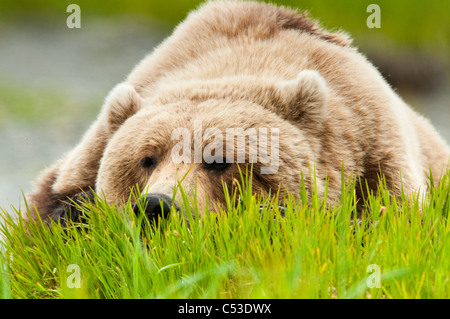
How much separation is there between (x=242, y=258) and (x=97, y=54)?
13.6 m

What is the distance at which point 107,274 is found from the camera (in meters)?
3.04

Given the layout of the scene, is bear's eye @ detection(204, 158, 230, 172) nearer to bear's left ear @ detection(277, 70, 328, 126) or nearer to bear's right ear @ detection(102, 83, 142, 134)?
bear's left ear @ detection(277, 70, 328, 126)

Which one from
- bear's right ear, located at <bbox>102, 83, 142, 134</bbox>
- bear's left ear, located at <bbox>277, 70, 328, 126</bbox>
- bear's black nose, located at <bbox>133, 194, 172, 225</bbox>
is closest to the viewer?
bear's black nose, located at <bbox>133, 194, 172, 225</bbox>

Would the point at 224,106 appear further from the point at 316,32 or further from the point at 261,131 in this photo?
the point at 316,32

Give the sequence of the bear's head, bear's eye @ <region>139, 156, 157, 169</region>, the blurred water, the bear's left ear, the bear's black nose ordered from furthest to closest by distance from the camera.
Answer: the blurred water < the bear's left ear < bear's eye @ <region>139, 156, 157, 169</region> < the bear's head < the bear's black nose

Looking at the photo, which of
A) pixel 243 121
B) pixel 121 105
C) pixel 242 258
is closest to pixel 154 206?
pixel 242 258

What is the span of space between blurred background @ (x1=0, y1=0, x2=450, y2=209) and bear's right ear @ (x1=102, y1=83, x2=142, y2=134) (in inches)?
193

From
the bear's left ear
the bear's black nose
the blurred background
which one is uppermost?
the blurred background

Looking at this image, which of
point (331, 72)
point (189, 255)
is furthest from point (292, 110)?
point (189, 255)

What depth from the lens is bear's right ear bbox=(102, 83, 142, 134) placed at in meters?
4.47

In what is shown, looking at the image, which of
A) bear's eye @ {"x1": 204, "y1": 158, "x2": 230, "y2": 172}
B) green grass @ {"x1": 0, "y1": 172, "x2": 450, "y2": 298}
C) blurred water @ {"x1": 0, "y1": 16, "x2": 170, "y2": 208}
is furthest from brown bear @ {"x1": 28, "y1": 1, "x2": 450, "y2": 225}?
blurred water @ {"x1": 0, "y1": 16, "x2": 170, "y2": 208}

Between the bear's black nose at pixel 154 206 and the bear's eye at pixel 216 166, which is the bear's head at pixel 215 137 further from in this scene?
the bear's black nose at pixel 154 206

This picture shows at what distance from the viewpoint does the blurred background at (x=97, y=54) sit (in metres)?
11.5
